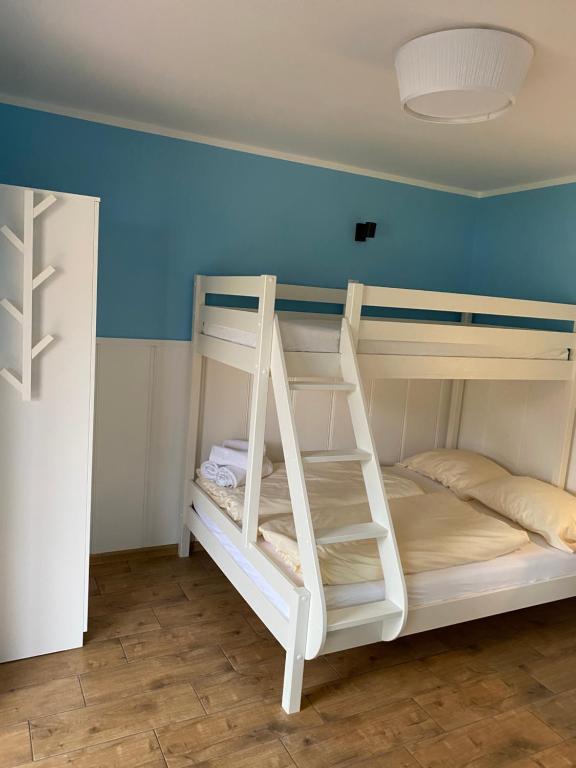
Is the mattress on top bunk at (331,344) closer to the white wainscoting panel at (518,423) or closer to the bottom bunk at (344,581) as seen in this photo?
the white wainscoting panel at (518,423)

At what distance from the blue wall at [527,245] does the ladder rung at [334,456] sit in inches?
76.9

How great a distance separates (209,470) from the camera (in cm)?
332

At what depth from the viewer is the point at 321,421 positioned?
12.6 ft

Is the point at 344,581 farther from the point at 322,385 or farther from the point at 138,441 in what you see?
the point at 138,441

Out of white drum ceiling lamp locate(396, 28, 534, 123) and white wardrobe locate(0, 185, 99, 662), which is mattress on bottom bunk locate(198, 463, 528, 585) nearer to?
white wardrobe locate(0, 185, 99, 662)

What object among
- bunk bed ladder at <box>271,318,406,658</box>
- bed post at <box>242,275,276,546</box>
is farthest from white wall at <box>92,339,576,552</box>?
bunk bed ladder at <box>271,318,406,658</box>

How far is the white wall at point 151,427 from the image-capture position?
→ 10.9ft

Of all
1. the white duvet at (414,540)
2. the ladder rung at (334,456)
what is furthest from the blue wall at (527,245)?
the ladder rung at (334,456)

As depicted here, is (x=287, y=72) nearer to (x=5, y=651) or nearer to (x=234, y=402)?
(x=234, y=402)

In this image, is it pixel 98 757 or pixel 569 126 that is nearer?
pixel 98 757

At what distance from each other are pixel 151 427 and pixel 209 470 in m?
0.43

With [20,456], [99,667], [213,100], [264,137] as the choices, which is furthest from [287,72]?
[99,667]

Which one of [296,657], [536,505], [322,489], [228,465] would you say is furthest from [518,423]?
[296,657]

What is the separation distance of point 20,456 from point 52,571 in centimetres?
52
